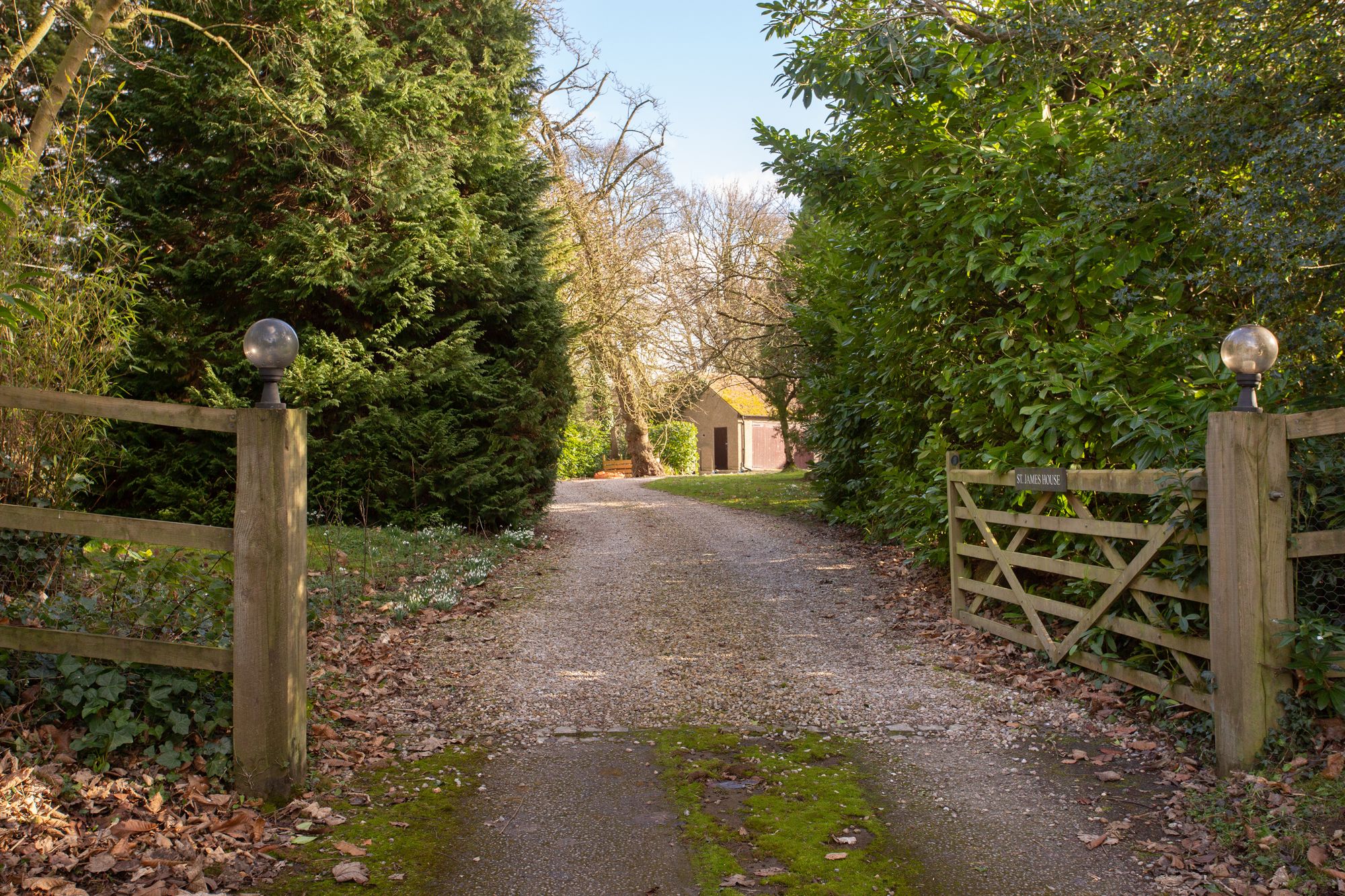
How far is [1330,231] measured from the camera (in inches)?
168

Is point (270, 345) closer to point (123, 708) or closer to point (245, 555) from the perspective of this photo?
point (245, 555)

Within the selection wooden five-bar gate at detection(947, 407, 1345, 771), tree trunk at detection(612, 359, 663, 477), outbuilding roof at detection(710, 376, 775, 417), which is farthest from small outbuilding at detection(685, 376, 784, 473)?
wooden five-bar gate at detection(947, 407, 1345, 771)

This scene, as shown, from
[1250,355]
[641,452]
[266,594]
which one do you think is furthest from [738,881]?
[641,452]

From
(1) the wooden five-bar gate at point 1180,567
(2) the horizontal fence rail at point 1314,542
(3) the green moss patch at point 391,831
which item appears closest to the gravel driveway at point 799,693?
(3) the green moss patch at point 391,831

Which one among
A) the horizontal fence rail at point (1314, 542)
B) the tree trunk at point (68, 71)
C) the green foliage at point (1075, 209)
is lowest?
the horizontal fence rail at point (1314, 542)

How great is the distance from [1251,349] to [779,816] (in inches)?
122

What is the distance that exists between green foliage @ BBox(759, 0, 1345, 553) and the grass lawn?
7.36 metres

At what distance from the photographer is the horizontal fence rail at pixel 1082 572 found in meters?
4.67

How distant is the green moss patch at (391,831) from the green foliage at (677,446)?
2926cm

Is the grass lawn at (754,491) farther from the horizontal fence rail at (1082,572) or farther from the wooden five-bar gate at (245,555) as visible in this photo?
the wooden five-bar gate at (245,555)

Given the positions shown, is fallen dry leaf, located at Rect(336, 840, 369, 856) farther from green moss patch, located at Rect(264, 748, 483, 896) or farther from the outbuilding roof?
the outbuilding roof

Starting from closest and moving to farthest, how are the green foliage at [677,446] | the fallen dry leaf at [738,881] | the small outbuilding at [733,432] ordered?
→ the fallen dry leaf at [738,881] < the green foliage at [677,446] < the small outbuilding at [733,432]

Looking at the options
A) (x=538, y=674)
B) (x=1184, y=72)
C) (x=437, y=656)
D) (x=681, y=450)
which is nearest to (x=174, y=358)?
(x=437, y=656)

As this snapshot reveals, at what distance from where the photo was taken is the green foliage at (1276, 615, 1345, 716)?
377 cm
